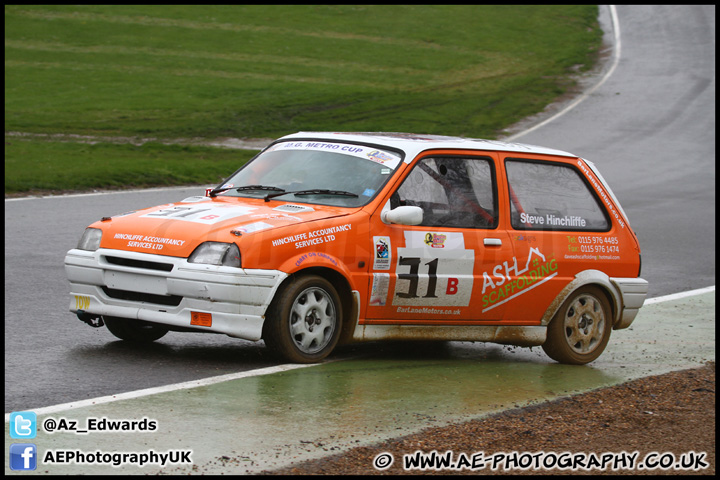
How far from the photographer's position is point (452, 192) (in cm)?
854

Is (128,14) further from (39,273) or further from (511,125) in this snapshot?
(39,273)

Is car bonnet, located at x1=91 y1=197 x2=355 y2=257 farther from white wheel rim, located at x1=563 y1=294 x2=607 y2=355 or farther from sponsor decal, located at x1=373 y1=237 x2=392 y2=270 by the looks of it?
white wheel rim, located at x1=563 y1=294 x2=607 y2=355

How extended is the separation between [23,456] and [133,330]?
302 cm

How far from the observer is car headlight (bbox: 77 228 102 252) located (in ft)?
26.2

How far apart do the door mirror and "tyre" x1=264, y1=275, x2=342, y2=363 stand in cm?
67

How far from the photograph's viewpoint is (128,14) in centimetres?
5119

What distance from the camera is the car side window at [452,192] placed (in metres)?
8.35

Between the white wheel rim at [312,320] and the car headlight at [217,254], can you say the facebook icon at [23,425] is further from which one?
the white wheel rim at [312,320]

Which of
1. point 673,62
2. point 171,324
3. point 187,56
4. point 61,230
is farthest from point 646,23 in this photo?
point 171,324

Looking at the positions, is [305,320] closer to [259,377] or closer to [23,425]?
[259,377]

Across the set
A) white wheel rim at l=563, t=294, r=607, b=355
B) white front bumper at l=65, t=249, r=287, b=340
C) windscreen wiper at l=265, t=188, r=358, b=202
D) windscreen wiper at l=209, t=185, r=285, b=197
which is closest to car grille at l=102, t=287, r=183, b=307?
white front bumper at l=65, t=249, r=287, b=340

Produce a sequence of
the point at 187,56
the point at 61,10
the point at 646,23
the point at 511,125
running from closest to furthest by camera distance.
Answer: the point at 511,125 < the point at 187,56 < the point at 61,10 < the point at 646,23

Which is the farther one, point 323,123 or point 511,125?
point 511,125

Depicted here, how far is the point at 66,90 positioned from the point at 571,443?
29185 mm
